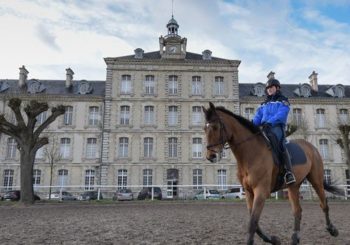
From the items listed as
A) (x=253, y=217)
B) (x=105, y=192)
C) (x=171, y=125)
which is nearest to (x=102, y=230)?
(x=253, y=217)

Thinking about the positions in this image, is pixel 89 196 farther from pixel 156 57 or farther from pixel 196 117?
pixel 156 57

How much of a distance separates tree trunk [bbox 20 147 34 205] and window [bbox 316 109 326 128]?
31581mm

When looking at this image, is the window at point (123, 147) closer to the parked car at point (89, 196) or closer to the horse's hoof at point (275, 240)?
the parked car at point (89, 196)

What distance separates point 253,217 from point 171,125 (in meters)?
32.1

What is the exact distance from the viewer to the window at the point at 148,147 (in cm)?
3572

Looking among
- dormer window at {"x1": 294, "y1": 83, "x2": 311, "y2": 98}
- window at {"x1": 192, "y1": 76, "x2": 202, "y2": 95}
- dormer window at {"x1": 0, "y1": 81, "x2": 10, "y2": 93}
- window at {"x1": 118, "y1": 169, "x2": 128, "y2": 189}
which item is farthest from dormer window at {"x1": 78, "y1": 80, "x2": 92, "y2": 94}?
dormer window at {"x1": 294, "y1": 83, "x2": 311, "y2": 98}

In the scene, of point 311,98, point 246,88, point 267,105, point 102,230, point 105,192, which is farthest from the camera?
point 246,88

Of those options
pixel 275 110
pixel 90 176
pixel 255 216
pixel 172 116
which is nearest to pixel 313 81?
pixel 172 116

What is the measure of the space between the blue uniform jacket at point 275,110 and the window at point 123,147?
30.5 m

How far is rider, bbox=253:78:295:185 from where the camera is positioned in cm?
547

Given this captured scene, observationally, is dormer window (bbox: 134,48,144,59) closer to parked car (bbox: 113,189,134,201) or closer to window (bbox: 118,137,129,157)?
window (bbox: 118,137,129,157)

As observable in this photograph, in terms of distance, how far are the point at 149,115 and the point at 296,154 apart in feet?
103

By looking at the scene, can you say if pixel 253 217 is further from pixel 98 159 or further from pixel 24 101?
pixel 24 101

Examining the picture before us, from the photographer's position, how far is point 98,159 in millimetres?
36438
